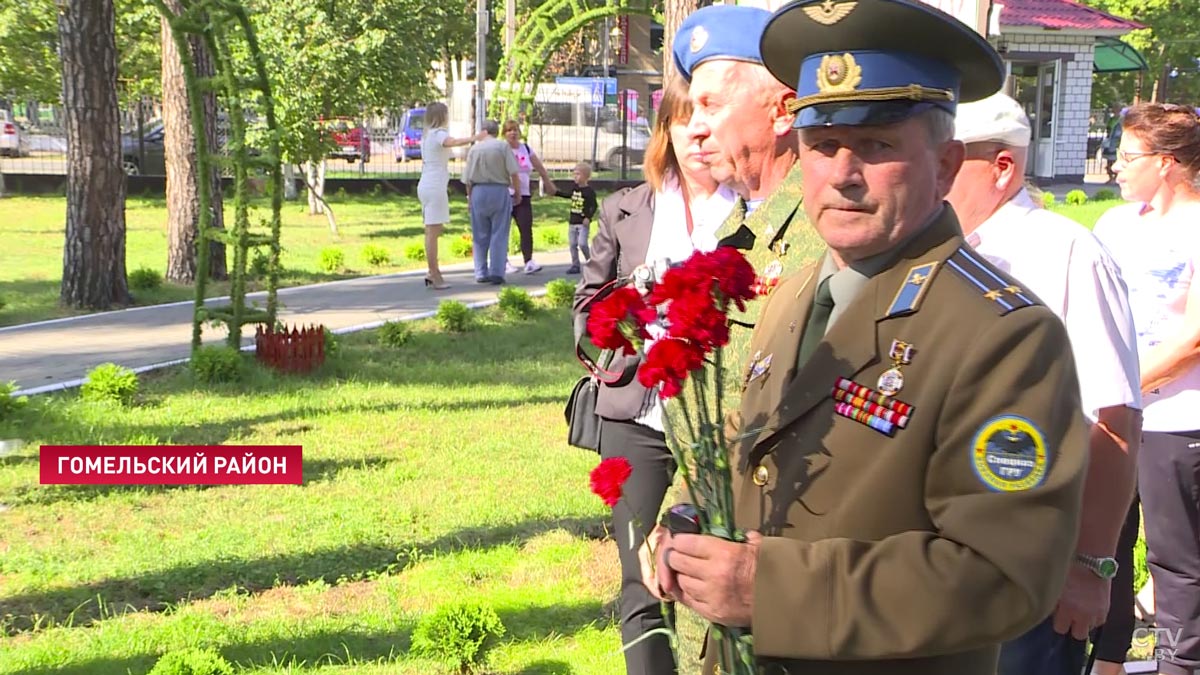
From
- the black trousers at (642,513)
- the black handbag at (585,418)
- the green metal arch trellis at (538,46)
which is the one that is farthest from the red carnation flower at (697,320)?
the green metal arch trellis at (538,46)

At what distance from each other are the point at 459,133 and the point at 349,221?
1948cm

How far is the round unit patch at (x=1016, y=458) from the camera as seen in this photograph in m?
1.58

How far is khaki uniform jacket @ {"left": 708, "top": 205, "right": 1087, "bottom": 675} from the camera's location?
5.23 ft

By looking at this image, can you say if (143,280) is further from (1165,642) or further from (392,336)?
(1165,642)

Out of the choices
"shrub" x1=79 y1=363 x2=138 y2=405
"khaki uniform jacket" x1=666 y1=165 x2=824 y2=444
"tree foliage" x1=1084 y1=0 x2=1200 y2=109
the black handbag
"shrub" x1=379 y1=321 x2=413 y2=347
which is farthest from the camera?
"tree foliage" x1=1084 y1=0 x2=1200 y2=109

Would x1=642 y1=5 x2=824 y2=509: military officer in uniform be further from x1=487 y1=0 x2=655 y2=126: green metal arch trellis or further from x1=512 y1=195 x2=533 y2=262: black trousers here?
x1=487 y1=0 x2=655 y2=126: green metal arch trellis

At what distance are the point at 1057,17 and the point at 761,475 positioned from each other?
3652cm

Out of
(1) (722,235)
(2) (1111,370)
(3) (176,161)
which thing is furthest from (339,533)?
(3) (176,161)

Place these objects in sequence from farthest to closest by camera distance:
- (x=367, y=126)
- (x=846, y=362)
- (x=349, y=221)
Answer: (x=367, y=126) → (x=349, y=221) → (x=846, y=362)

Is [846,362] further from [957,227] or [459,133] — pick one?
[459,133]

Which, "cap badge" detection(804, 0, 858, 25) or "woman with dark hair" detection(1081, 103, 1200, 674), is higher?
"cap badge" detection(804, 0, 858, 25)

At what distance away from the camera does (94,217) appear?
40.1 ft

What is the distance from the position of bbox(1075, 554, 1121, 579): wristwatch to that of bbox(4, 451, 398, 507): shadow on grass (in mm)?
5057

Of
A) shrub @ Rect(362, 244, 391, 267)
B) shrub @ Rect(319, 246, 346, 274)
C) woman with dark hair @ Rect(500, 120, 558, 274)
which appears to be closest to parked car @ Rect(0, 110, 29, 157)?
shrub @ Rect(362, 244, 391, 267)
